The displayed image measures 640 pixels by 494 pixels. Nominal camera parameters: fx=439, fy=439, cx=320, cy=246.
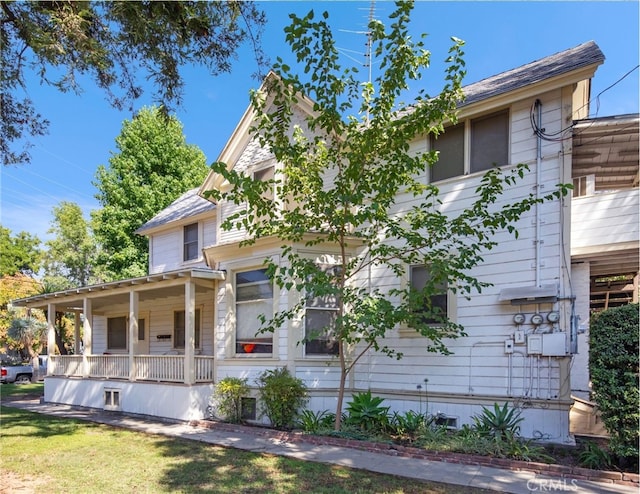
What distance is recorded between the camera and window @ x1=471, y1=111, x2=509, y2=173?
859 centimetres

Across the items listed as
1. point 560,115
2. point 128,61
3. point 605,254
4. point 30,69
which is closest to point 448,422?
point 605,254

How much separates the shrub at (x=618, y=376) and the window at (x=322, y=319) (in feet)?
16.8

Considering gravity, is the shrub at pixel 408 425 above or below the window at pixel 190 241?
below

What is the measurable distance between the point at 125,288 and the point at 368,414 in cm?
822

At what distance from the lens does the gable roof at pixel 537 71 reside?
7.57 m

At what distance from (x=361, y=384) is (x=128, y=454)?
4.75 metres

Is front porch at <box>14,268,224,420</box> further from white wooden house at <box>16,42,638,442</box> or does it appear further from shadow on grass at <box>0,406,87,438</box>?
shadow on grass at <box>0,406,87,438</box>

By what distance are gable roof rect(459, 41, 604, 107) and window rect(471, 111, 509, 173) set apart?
50 centimetres

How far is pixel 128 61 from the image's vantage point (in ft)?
24.8

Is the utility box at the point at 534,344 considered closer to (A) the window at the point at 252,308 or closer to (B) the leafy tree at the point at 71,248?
(A) the window at the point at 252,308

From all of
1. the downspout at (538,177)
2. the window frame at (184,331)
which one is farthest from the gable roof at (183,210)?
the downspout at (538,177)

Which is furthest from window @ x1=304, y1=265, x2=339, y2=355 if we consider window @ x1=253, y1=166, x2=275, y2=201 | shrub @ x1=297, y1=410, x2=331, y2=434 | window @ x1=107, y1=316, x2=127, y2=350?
window @ x1=107, y1=316, x2=127, y2=350

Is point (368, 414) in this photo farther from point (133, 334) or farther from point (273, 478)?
point (133, 334)

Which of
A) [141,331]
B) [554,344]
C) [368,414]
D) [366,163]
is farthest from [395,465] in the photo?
[141,331]
